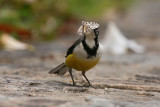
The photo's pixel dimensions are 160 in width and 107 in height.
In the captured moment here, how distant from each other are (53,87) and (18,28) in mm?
4167

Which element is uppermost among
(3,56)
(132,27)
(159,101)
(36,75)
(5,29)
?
(132,27)

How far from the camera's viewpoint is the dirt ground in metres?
3.77

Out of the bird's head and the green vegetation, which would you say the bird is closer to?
the bird's head

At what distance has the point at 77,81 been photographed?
534cm

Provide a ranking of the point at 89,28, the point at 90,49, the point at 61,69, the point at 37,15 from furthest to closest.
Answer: the point at 37,15 < the point at 61,69 < the point at 90,49 < the point at 89,28

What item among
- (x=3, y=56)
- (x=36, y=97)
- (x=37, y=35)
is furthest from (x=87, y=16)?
(x=36, y=97)

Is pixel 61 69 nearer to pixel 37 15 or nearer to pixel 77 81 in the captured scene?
pixel 77 81

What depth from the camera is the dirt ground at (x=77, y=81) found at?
3.77 metres

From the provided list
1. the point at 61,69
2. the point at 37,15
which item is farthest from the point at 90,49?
the point at 37,15

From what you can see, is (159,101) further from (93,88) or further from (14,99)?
(14,99)

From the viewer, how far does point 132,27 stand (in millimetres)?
12336

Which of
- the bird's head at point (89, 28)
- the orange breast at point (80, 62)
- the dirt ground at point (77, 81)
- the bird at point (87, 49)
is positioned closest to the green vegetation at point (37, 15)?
the dirt ground at point (77, 81)

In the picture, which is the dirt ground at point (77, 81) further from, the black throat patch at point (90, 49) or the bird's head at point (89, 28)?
the bird's head at point (89, 28)

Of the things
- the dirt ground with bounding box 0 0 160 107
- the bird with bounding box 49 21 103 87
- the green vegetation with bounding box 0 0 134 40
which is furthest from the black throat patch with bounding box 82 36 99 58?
the green vegetation with bounding box 0 0 134 40
